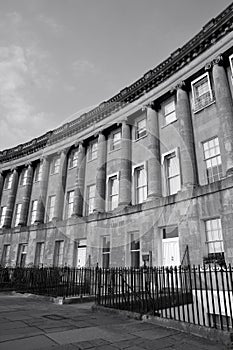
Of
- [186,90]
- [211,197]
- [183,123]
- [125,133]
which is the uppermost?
[186,90]

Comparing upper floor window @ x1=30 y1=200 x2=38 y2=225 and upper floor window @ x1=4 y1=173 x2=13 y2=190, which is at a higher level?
upper floor window @ x1=4 y1=173 x2=13 y2=190

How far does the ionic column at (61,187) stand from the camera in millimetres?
22316

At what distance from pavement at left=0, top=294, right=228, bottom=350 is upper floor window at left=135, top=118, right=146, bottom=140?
541 inches

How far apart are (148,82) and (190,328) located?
641 inches

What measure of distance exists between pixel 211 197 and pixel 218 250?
8.23 feet

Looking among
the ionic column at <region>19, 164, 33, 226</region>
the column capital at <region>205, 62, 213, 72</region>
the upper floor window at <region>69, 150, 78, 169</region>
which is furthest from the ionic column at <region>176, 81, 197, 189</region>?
the ionic column at <region>19, 164, 33, 226</region>

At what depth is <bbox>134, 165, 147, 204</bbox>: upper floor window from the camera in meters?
17.2

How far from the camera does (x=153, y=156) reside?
1647cm

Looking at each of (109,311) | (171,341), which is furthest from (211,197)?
(171,341)

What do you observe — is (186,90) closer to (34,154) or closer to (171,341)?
(171,341)

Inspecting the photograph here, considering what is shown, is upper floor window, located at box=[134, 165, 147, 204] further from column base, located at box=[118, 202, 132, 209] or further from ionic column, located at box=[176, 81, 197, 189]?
ionic column, located at box=[176, 81, 197, 189]

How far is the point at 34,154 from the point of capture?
27.1 m

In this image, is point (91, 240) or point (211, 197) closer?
point (211, 197)

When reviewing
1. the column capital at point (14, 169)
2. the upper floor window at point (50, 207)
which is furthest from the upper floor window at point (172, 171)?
the column capital at point (14, 169)
